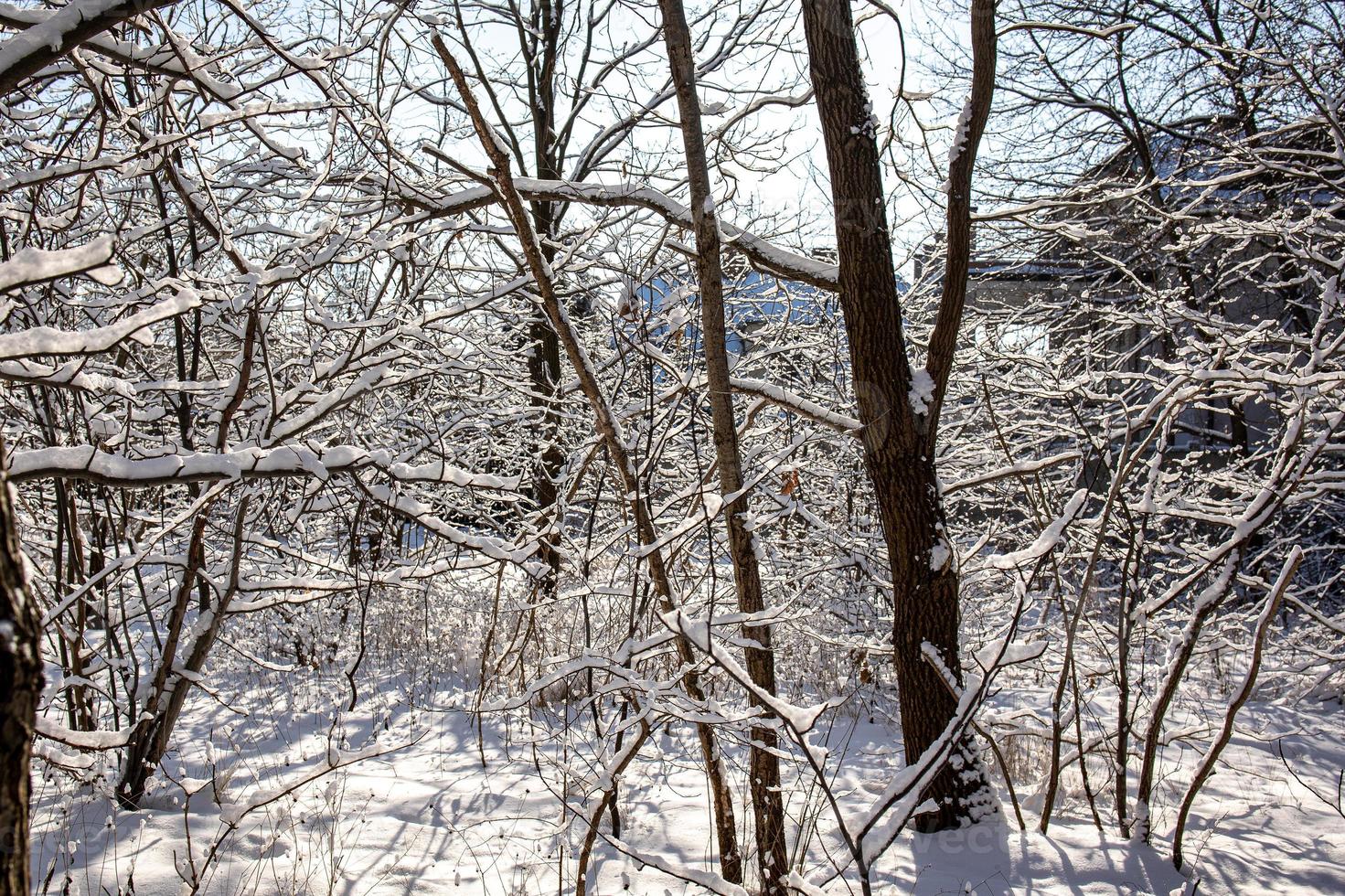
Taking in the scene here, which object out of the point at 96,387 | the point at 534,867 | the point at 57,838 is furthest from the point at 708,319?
the point at 57,838

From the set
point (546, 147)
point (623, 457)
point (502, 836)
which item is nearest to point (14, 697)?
point (623, 457)

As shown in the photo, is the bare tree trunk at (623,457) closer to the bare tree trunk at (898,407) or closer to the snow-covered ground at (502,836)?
the snow-covered ground at (502,836)

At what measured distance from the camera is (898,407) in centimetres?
353

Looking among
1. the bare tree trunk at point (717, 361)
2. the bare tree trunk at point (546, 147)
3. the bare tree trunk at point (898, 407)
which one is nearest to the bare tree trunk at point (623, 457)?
the bare tree trunk at point (717, 361)

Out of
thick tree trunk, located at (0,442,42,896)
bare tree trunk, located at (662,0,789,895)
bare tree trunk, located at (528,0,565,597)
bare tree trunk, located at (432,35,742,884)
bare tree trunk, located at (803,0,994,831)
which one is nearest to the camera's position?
thick tree trunk, located at (0,442,42,896)

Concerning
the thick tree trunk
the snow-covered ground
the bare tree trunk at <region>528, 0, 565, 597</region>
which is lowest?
the snow-covered ground

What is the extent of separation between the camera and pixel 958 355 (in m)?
7.29

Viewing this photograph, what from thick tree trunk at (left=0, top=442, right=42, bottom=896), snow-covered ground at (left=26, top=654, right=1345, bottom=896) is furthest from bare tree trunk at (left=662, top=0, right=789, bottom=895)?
thick tree trunk at (left=0, top=442, right=42, bottom=896)

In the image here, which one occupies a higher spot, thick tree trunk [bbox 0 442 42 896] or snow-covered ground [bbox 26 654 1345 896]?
thick tree trunk [bbox 0 442 42 896]

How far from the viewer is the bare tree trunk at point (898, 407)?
3.49 meters

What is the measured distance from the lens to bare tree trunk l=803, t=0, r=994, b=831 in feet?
11.4

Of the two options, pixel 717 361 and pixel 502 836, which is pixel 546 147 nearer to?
pixel 717 361

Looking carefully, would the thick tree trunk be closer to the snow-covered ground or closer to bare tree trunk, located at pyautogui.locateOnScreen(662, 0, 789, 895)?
the snow-covered ground

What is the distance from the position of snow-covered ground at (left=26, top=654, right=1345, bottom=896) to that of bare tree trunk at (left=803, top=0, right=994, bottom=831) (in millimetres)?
422
